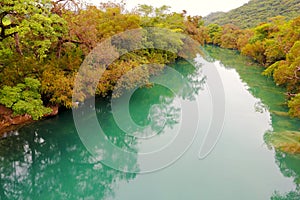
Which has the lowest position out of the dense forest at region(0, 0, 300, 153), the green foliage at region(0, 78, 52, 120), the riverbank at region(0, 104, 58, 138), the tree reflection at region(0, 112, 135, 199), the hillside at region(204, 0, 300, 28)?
the tree reflection at region(0, 112, 135, 199)

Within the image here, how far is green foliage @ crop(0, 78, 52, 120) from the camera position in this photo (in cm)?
998

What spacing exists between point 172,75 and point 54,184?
658 inches

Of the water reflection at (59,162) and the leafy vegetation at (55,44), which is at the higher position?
the leafy vegetation at (55,44)

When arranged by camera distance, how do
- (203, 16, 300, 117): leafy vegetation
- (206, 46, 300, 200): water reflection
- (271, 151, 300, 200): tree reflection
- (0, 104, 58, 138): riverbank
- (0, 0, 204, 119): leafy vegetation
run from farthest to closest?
(203, 16, 300, 117): leafy vegetation < (0, 104, 58, 138): riverbank < (0, 0, 204, 119): leafy vegetation < (206, 46, 300, 200): water reflection < (271, 151, 300, 200): tree reflection

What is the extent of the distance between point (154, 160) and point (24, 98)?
202 inches

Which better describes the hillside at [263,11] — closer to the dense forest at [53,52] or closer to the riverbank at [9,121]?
the dense forest at [53,52]

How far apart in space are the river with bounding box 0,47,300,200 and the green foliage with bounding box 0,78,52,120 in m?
1.31

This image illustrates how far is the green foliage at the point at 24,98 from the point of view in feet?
32.8

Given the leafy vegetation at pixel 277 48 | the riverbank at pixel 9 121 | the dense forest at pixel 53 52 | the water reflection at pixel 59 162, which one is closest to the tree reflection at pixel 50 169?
the water reflection at pixel 59 162

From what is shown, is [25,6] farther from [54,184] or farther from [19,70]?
[54,184]

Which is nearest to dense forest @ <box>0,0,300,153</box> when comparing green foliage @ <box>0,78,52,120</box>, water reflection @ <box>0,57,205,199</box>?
green foliage @ <box>0,78,52,120</box>

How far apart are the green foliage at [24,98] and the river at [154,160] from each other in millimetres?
1310

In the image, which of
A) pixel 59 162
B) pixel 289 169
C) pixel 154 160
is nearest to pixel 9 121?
pixel 59 162

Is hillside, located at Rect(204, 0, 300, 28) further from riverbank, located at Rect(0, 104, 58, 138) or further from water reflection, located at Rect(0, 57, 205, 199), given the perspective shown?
riverbank, located at Rect(0, 104, 58, 138)
